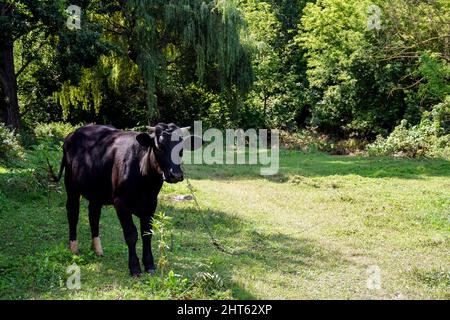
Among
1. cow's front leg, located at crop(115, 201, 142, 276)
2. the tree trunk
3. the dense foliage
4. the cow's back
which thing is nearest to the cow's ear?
the cow's back

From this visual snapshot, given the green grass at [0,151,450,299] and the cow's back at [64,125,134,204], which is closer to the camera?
the green grass at [0,151,450,299]

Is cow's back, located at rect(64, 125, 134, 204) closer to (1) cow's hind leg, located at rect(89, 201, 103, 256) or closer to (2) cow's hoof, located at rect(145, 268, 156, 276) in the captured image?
(1) cow's hind leg, located at rect(89, 201, 103, 256)

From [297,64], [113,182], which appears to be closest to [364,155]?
[297,64]

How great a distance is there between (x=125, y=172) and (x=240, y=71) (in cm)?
1903

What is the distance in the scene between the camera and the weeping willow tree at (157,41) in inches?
918

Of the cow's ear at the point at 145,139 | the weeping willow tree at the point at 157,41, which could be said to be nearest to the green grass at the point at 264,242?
the cow's ear at the point at 145,139

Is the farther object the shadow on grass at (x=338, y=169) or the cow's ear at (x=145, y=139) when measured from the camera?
the shadow on grass at (x=338, y=169)

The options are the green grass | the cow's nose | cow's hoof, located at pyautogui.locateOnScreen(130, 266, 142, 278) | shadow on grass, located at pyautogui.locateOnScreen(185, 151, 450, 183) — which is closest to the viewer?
the cow's nose

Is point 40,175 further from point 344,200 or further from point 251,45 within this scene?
point 251,45

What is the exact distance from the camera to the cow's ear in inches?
261

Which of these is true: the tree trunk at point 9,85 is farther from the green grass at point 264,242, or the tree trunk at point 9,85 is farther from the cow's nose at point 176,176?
the cow's nose at point 176,176

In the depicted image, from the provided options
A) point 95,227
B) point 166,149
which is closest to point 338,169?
point 95,227

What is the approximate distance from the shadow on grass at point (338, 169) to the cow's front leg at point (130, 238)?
896 cm

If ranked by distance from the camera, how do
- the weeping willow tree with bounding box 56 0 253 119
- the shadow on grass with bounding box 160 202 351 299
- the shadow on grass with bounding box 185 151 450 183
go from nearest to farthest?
the shadow on grass with bounding box 160 202 351 299 → the shadow on grass with bounding box 185 151 450 183 → the weeping willow tree with bounding box 56 0 253 119
